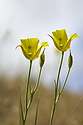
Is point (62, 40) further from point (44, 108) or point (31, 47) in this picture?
point (44, 108)

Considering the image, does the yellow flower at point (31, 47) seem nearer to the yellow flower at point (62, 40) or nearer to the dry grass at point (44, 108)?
the yellow flower at point (62, 40)

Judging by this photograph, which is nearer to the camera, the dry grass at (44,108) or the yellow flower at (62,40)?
the yellow flower at (62,40)

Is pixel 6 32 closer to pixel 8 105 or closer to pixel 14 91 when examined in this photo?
pixel 8 105

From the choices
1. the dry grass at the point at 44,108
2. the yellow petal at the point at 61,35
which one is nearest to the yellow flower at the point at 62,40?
the yellow petal at the point at 61,35

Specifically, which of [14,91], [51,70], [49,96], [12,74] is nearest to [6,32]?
[51,70]

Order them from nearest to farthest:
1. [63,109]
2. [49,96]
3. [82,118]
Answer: [82,118] < [63,109] < [49,96]
